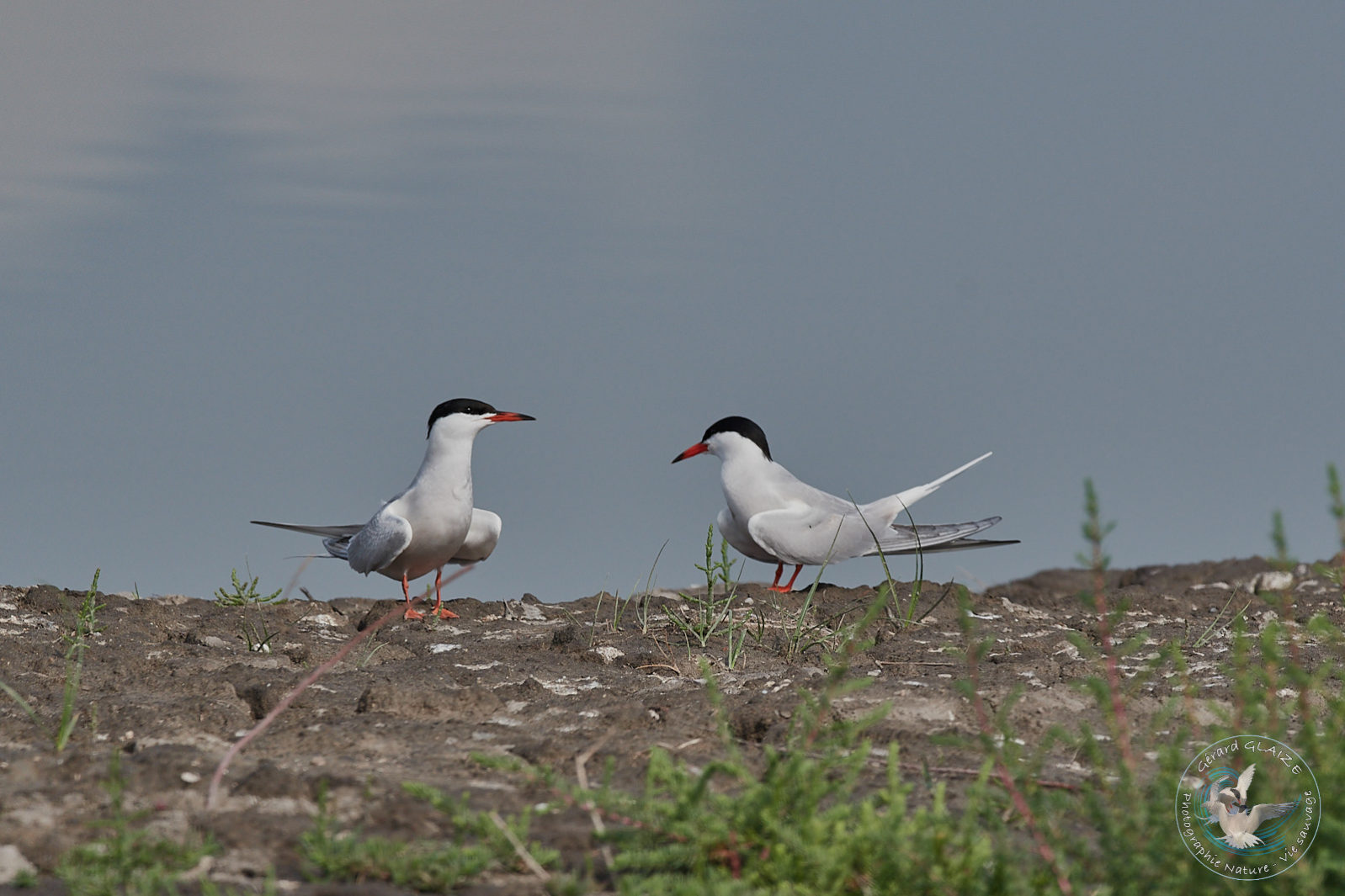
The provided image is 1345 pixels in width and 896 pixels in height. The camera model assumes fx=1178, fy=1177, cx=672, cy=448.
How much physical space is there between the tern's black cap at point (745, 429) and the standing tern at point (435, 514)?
1.76 meters

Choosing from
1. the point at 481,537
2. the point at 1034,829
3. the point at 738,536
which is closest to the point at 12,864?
the point at 1034,829

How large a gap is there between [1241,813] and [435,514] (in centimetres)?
548

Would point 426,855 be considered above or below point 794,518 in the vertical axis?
below

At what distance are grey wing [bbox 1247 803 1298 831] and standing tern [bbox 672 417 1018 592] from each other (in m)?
5.12

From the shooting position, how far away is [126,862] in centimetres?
218

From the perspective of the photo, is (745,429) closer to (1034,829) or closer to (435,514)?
(435,514)

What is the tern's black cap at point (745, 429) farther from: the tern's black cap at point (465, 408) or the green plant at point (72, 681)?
the green plant at point (72, 681)

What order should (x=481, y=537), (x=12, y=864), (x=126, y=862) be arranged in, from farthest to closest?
1. (x=481, y=537)
2. (x=12, y=864)
3. (x=126, y=862)

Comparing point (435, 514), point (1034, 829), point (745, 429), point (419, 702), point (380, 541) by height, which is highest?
point (745, 429)

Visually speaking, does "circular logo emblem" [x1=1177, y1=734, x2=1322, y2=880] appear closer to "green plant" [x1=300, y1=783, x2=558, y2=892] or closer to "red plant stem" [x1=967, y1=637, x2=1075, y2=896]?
"red plant stem" [x1=967, y1=637, x2=1075, y2=896]

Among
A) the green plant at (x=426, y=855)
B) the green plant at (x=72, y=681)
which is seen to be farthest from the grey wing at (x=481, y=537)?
the green plant at (x=426, y=855)

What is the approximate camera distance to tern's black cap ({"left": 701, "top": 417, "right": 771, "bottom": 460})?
28.5ft

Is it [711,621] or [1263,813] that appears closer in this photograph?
[1263,813]

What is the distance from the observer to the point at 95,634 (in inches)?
202
